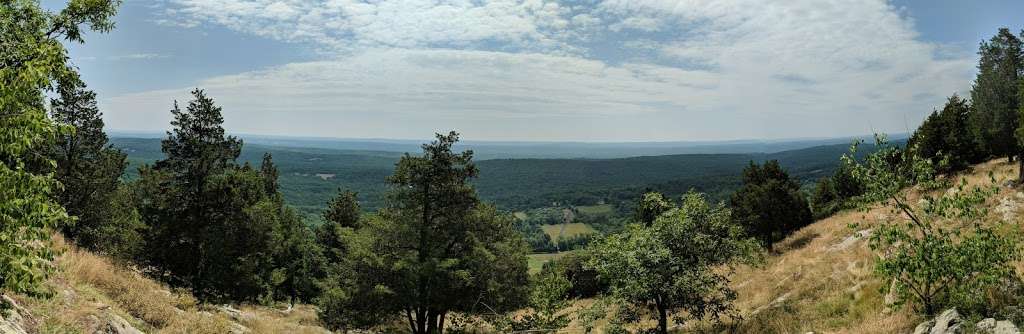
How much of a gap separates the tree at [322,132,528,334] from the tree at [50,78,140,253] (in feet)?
44.5

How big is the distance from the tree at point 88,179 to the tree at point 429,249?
13.6 m

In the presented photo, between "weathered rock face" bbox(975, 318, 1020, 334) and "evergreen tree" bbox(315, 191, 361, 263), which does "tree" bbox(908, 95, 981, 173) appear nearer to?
"weathered rock face" bbox(975, 318, 1020, 334)

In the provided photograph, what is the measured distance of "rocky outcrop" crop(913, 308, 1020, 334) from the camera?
934cm

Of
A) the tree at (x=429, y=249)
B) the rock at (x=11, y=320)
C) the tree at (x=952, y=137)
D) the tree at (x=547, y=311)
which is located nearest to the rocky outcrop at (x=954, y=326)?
the tree at (x=547, y=311)

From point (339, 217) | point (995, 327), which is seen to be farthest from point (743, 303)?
point (339, 217)

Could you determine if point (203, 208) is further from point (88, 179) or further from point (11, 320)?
point (11, 320)

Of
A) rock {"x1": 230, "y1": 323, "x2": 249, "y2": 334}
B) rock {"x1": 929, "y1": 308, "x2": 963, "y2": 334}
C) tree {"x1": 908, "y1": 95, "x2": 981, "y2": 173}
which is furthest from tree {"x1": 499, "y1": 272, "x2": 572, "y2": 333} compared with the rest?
tree {"x1": 908, "y1": 95, "x2": 981, "y2": 173}

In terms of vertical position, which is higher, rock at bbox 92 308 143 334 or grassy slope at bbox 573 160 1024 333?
rock at bbox 92 308 143 334

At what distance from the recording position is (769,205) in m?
38.5

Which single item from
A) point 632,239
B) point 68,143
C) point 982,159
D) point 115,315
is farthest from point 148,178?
point 982,159

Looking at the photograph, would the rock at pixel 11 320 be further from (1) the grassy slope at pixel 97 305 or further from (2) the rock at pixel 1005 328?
(2) the rock at pixel 1005 328

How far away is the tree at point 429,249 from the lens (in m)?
20.2

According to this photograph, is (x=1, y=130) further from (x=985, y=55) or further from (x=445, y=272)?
(x=985, y=55)

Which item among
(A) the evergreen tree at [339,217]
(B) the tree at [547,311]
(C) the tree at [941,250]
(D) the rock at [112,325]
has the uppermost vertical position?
(C) the tree at [941,250]
